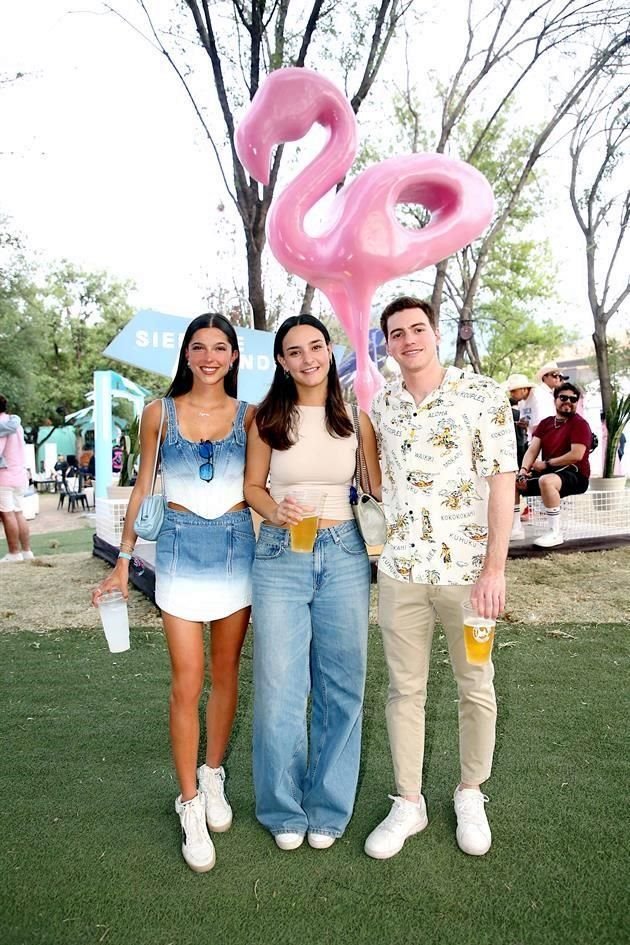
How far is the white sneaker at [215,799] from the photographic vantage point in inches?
91.4

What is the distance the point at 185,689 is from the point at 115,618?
0.31 m

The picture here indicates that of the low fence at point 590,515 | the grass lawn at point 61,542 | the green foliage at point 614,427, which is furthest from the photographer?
the grass lawn at point 61,542

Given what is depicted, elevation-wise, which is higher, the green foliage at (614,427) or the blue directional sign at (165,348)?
the blue directional sign at (165,348)

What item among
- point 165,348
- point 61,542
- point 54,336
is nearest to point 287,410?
point 165,348

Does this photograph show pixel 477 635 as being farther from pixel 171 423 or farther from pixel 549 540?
pixel 549 540

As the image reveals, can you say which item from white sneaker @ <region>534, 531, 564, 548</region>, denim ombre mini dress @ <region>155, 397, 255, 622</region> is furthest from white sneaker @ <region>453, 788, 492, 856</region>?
white sneaker @ <region>534, 531, 564, 548</region>

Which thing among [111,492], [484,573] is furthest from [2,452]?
[484,573]

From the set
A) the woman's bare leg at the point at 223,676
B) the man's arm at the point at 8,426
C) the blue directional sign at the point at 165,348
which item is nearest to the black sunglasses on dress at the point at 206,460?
the woman's bare leg at the point at 223,676

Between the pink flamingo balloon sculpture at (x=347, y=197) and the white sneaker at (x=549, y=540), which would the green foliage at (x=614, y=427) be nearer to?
the white sneaker at (x=549, y=540)

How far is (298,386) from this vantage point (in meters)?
2.26

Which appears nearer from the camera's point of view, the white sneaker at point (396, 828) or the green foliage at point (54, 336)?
the white sneaker at point (396, 828)

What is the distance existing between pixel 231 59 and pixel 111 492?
500 centimetres

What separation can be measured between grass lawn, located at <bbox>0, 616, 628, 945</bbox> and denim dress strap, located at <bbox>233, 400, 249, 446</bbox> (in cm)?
129

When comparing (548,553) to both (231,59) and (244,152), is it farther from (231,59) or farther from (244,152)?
(231,59)
